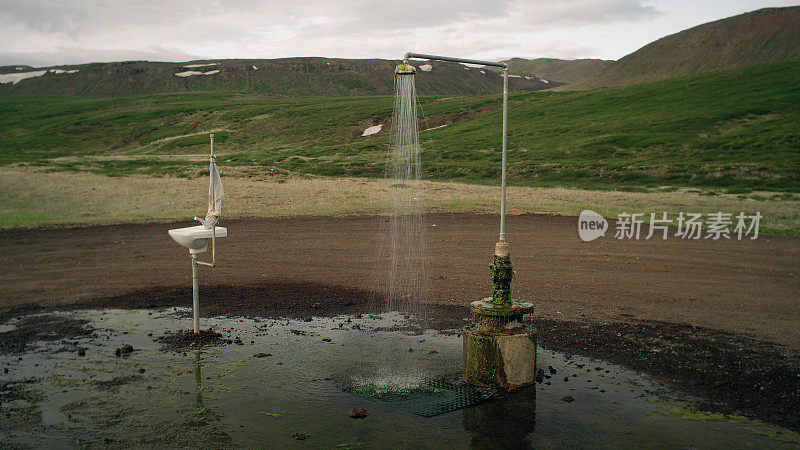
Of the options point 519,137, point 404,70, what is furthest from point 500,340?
point 519,137

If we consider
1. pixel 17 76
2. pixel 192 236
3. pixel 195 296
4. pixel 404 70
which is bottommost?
pixel 195 296

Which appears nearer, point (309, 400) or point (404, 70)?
point (309, 400)

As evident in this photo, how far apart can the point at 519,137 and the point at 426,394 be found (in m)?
54.3

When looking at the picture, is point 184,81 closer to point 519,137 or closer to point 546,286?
point 519,137

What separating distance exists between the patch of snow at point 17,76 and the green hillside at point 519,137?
84.0 m

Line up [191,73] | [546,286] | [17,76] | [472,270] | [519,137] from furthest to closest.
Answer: [191,73] < [17,76] < [519,137] < [472,270] < [546,286]

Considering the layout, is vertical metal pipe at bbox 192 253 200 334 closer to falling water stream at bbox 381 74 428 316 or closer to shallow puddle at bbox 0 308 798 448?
shallow puddle at bbox 0 308 798 448

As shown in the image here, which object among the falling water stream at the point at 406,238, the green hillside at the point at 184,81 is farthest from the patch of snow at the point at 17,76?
the falling water stream at the point at 406,238

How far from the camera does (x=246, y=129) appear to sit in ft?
274

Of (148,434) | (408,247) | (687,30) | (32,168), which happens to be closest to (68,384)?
(148,434)

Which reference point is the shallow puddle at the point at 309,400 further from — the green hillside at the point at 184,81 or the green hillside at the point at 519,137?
the green hillside at the point at 184,81

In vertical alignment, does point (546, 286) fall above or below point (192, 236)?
below

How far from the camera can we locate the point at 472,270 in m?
12.5

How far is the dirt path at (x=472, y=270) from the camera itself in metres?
9.80
